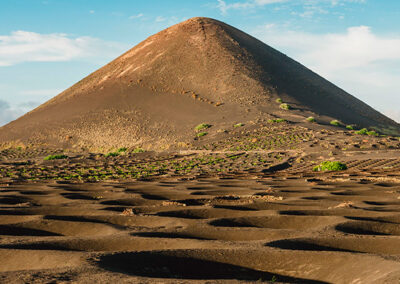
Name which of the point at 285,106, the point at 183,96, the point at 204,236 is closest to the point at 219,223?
the point at 204,236

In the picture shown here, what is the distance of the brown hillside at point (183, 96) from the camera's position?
51062 mm

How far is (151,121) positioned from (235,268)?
162ft

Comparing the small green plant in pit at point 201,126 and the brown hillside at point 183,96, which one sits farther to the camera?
the brown hillside at point 183,96

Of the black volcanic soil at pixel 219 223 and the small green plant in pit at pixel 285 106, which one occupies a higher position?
the small green plant in pit at pixel 285 106

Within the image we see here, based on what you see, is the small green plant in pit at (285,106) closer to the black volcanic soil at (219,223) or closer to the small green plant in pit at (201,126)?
the small green plant in pit at (201,126)

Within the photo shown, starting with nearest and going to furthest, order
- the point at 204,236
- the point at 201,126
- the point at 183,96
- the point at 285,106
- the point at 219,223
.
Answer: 1. the point at 204,236
2. the point at 219,223
3. the point at 201,126
4. the point at 285,106
5. the point at 183,96

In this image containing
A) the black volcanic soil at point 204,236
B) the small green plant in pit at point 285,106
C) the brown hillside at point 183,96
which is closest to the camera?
the black volcanic soil at point 204,236

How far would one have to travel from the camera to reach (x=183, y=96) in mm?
58969

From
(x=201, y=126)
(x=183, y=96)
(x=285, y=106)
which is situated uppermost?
(x=183, y=96)

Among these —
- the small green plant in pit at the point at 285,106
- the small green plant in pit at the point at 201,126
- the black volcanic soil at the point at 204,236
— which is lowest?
the black volcanic soil at the point at 204,236

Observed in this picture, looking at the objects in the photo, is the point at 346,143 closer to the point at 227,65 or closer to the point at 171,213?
the point at 171,213

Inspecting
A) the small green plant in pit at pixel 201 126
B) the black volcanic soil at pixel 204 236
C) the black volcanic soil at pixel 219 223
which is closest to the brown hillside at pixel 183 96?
the small green plant in pit at pixel 201 126

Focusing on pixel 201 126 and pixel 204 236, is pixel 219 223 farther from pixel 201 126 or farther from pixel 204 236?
pixel 201 126

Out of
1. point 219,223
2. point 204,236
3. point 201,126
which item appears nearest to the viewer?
point 204,236
